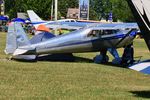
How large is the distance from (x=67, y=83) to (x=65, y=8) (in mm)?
126122

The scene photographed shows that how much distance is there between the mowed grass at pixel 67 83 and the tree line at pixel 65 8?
65.4m

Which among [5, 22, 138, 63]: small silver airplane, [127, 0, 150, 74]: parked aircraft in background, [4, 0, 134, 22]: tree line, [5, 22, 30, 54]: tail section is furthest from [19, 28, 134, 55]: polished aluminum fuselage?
[4, 0, 134, 22]: tree line

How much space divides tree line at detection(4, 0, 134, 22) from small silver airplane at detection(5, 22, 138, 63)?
61.4m

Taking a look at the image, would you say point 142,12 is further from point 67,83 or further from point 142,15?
point 67,83

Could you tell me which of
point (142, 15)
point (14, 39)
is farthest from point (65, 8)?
point (142, 15)

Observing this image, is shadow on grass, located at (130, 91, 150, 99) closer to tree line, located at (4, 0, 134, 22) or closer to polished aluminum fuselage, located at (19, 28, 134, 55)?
polished aluminum fuselage, located at (19, 28, 134, 55)

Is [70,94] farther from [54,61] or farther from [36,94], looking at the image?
[54,61]

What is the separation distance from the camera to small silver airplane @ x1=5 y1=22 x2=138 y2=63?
1977 cm

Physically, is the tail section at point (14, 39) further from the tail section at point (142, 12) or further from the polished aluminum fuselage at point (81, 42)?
the tail section at point (142, 12)

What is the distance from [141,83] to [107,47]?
25.4 ft

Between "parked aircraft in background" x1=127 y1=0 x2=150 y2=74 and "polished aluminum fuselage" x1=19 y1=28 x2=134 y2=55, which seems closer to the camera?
"parked aircraft in background" x1=127 y1=0 x2=150 y2=74

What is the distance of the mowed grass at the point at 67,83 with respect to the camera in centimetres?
1166

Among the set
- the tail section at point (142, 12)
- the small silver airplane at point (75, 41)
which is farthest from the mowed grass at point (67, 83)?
the tail section at point (142, 12)

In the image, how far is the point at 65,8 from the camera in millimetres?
139250
